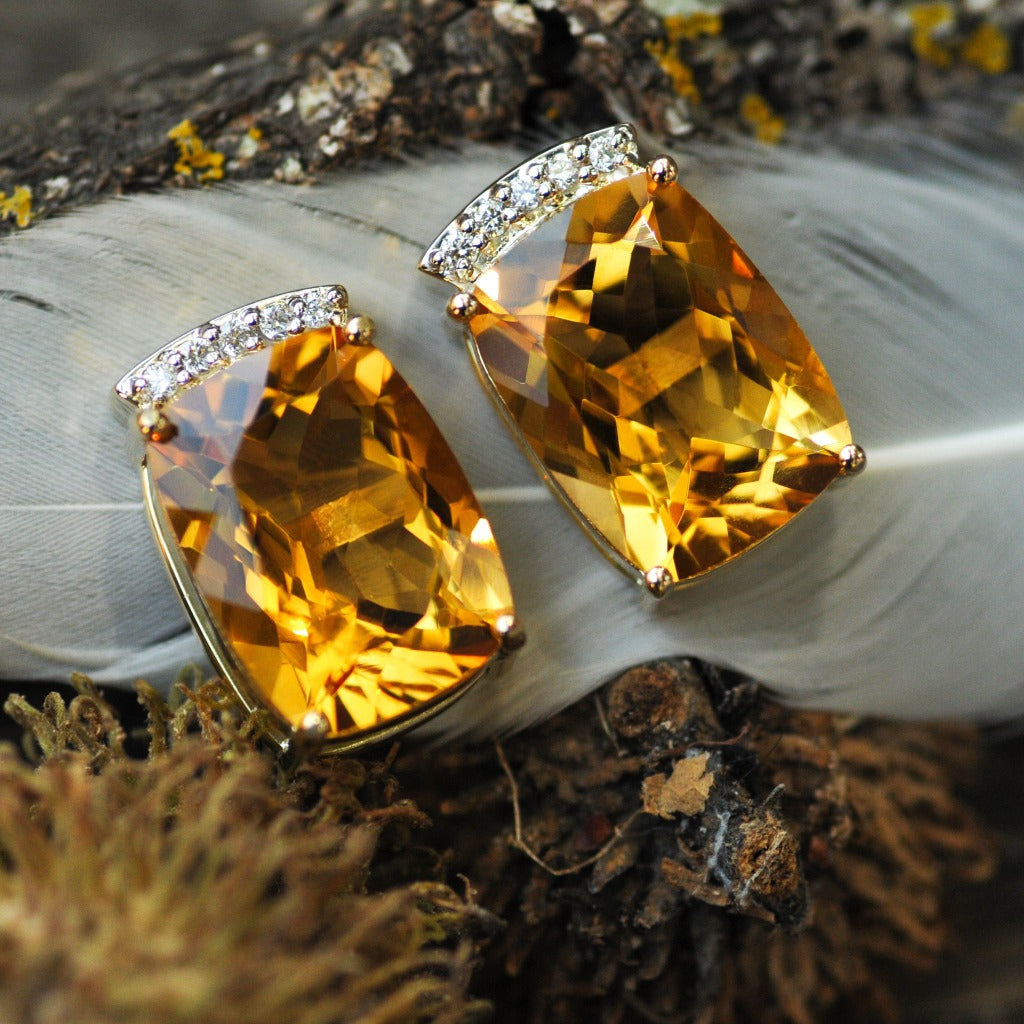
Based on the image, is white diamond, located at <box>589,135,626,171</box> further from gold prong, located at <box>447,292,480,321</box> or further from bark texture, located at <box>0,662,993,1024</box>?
bark texture, located at <box>0,662,993,1024</box>

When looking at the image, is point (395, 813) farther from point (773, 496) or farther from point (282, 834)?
point (773, 496)

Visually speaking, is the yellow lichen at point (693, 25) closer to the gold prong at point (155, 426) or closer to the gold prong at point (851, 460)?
the gold prong at point (851, 460)

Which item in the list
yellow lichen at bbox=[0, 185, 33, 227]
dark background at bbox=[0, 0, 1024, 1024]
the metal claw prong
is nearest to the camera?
the metal claw prong

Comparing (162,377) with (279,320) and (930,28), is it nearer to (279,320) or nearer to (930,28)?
(279,320)

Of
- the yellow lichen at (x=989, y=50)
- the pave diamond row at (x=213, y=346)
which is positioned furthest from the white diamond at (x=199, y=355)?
the yellow lichen at (x=989, y=50)

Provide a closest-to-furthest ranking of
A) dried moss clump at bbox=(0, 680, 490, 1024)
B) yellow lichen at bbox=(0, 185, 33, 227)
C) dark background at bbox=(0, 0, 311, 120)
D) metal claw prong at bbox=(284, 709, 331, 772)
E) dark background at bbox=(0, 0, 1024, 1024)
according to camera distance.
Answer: dried moss clump at bbox=(0, 680, 490, 1024)
metal claw prong at bbox=(284, 709, 331, 772)
yellow lichen at bbox=(0, 185, 33, 227)
dark background at bbox=(0, 0, 1024, 1024)
dark background at bbox=(0, 0, 311, 120)

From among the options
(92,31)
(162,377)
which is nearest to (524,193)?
(162,377)

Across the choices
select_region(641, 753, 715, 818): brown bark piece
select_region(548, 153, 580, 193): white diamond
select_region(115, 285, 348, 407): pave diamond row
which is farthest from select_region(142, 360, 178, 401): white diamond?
select_region(641, 753, 715, 818): brown bark piece
